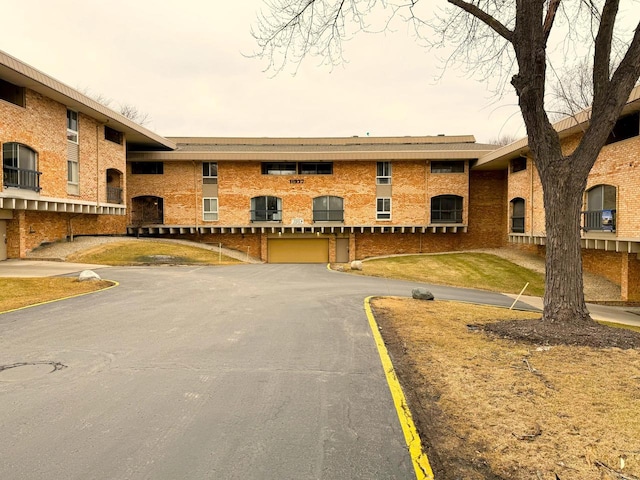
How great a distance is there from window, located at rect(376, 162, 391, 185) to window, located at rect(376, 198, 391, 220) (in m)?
1.46

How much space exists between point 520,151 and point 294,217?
1678 centimetres

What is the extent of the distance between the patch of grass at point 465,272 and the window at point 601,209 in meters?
4.19

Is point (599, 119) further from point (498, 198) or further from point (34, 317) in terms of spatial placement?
point (498, 198)

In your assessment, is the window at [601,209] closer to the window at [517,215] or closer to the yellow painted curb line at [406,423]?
the window at [517,215]

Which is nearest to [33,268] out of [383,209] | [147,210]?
[147,210]

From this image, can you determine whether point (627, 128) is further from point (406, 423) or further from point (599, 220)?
point (406, 423)

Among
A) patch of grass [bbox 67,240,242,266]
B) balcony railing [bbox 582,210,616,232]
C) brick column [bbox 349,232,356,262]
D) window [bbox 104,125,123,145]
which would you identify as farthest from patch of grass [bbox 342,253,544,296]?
window [bbox 104,125,123,145]

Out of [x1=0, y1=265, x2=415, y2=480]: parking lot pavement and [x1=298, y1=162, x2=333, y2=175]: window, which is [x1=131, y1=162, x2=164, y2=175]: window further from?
[x1=0, y1=265, x2=415, y2=480]: parking lot pavement

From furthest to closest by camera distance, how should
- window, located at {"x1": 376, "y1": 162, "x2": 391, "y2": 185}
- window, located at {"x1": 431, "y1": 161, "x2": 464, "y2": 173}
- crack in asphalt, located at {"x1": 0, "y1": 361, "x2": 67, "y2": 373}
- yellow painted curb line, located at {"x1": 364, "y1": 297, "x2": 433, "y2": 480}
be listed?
window, located at {"x1": 431, "y1": 161, "x2": 464, "y2": 173}, window, located at {"x1": 376, "y1": 162, "x2": 391, "y2": 185}, crack in asphalt, located at {"x1": 0, "y1": 361, "x2": 67, "y2": 373}, yellow painted curb line, located at {"x1": 364, "y1": 297, "x2": 433, "y2": 480}

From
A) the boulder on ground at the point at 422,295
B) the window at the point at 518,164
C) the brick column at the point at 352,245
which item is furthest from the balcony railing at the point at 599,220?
the brick column at the point at 352,245

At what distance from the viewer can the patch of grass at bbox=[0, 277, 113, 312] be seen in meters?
10.3

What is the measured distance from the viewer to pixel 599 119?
7406 millimetres

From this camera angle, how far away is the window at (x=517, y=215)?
1081 inches

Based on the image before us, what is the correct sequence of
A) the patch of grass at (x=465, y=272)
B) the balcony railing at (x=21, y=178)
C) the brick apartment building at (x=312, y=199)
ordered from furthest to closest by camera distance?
the brick apartment building at (x=312, y=199) → the patch of grass at (x=465, y=272) → the balcony railing at (x=21, y=178)
